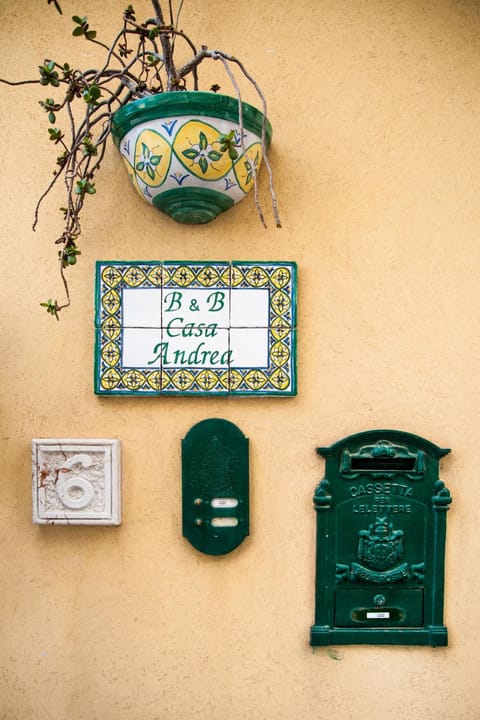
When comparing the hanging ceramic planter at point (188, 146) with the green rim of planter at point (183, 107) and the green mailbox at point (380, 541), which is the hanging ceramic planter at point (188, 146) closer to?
the green rim of planter at point (183, 107)

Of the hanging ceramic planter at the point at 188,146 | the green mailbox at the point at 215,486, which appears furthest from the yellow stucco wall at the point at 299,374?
the hanging ceramic planter at the point at 188,146

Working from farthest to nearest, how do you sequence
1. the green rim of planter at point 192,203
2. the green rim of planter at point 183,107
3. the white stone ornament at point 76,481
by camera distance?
the white stone ornament at point 76,481 < the green rim of planter at point 192,203 < the green rim of planter at point 183,107

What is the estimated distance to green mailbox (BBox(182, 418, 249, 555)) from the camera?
73.5 inches

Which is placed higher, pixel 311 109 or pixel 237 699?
pixel 311 109

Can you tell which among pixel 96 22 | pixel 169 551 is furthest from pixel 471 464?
pixel 96 22

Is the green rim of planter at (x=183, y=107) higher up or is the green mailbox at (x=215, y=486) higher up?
the green rim of planter at (x=183, y=107)

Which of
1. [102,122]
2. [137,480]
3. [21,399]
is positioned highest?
[102,122]

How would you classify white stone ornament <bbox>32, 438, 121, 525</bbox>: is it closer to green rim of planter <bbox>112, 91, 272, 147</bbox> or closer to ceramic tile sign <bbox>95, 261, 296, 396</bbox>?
ceramic tile sign <bbox>95, 261, 296, 396</bbox>

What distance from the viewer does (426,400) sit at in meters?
1.91

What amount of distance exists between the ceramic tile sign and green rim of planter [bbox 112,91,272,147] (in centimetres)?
45

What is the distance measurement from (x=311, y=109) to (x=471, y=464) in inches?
52.3

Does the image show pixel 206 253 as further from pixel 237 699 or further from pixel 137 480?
pixel 237 699

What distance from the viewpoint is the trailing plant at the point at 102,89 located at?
1.64 metres

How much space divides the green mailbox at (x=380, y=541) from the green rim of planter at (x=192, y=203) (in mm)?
866
